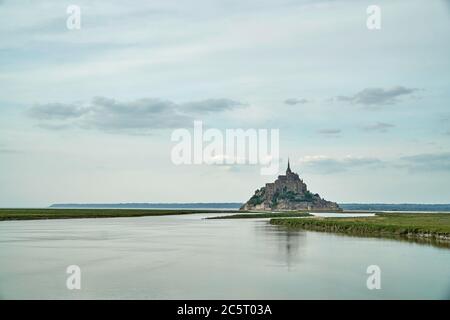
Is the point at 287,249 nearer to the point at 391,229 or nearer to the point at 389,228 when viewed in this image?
the point at 391,229

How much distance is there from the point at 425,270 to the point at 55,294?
68.2ft

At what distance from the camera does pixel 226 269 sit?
33594 millimetres

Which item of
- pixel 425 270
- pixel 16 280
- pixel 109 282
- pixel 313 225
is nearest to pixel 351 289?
pixel 425 270

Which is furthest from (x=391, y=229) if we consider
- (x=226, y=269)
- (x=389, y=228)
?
(x=226, y=269)

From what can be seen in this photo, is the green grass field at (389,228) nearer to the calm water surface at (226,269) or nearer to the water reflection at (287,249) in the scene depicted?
the calm water surface at (226,269)

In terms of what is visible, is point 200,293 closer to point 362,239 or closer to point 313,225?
point 362,239

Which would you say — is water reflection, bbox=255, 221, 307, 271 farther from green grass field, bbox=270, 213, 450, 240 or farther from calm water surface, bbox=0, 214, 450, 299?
green grass field, bbox=270, 213, 450, 240

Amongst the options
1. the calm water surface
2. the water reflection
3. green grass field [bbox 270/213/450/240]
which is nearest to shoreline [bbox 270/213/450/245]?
green grass field [bbox 270/213/450/240]

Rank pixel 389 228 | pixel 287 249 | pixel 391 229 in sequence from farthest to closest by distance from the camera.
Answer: pixel 389 228 → pixel 391 229 → pixel 287 249

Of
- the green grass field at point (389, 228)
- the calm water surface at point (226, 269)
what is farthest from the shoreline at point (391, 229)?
the calm water surface at point (226, 269)

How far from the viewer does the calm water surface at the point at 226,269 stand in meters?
26.2

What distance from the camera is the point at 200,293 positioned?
26141 millimetres

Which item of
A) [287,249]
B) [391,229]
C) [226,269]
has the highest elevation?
[391,229]
